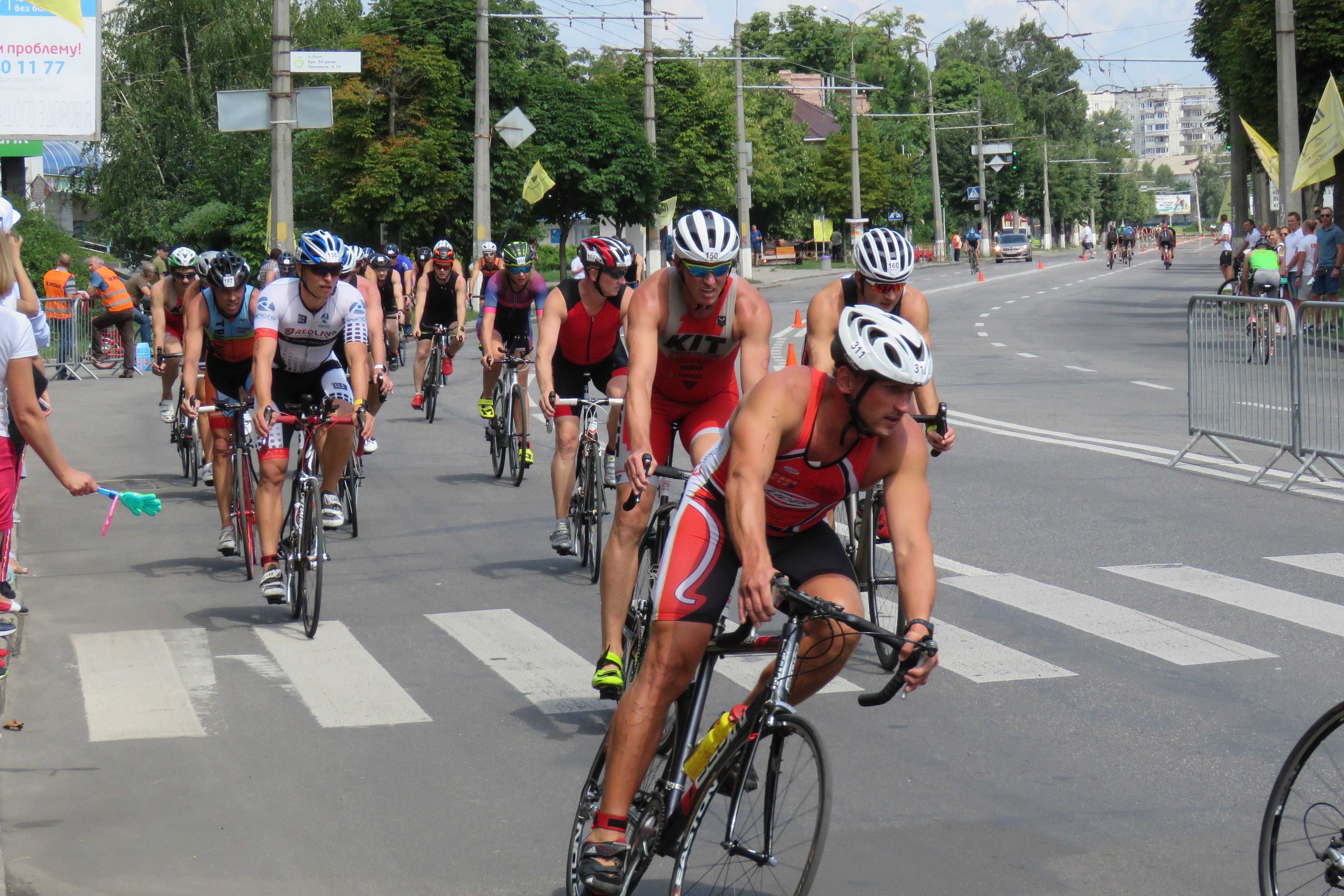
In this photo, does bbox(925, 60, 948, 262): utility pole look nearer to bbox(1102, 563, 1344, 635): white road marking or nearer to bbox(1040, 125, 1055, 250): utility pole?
bbox(1040, 125, 1055, 250): utility pole

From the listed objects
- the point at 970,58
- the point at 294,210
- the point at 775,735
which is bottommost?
the point at 775,735

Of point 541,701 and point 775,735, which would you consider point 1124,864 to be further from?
point 541,701

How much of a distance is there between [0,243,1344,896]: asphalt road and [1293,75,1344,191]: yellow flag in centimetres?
1254

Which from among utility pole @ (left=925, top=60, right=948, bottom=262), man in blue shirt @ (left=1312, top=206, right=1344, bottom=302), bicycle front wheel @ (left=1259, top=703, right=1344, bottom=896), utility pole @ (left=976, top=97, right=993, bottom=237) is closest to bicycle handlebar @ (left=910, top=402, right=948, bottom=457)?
bicycle front wheel @ (left=1259, top=703, right=1344, bottom=896)

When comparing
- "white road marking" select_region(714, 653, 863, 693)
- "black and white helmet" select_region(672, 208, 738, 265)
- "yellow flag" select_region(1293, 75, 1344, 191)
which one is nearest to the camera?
"black and white helmet" select_region(672, 208, 738, 265)

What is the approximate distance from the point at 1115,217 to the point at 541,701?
175080 millimetres

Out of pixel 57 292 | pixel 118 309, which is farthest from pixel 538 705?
pixel 57 292

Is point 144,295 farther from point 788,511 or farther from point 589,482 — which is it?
point 788,511

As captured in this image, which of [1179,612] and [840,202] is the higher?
[840,202]

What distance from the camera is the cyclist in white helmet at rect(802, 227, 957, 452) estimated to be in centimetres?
697

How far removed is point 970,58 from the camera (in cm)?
14700

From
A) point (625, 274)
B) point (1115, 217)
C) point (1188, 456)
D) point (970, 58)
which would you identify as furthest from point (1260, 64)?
point (1115, 217)

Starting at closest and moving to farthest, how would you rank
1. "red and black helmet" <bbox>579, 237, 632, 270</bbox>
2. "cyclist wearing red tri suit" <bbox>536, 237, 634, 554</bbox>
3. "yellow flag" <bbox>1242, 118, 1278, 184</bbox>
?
1. "red and black helmet" <bbox>579, 237, 632, 270</bbox>
2. "cyclist wearing red tri suit" <bbox>536, 237, 634, 554</bbox>
3. "yellow flag" <bbox>1242, 118, 1278, 184</bbox>

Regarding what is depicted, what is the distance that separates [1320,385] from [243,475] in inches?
→ 304
